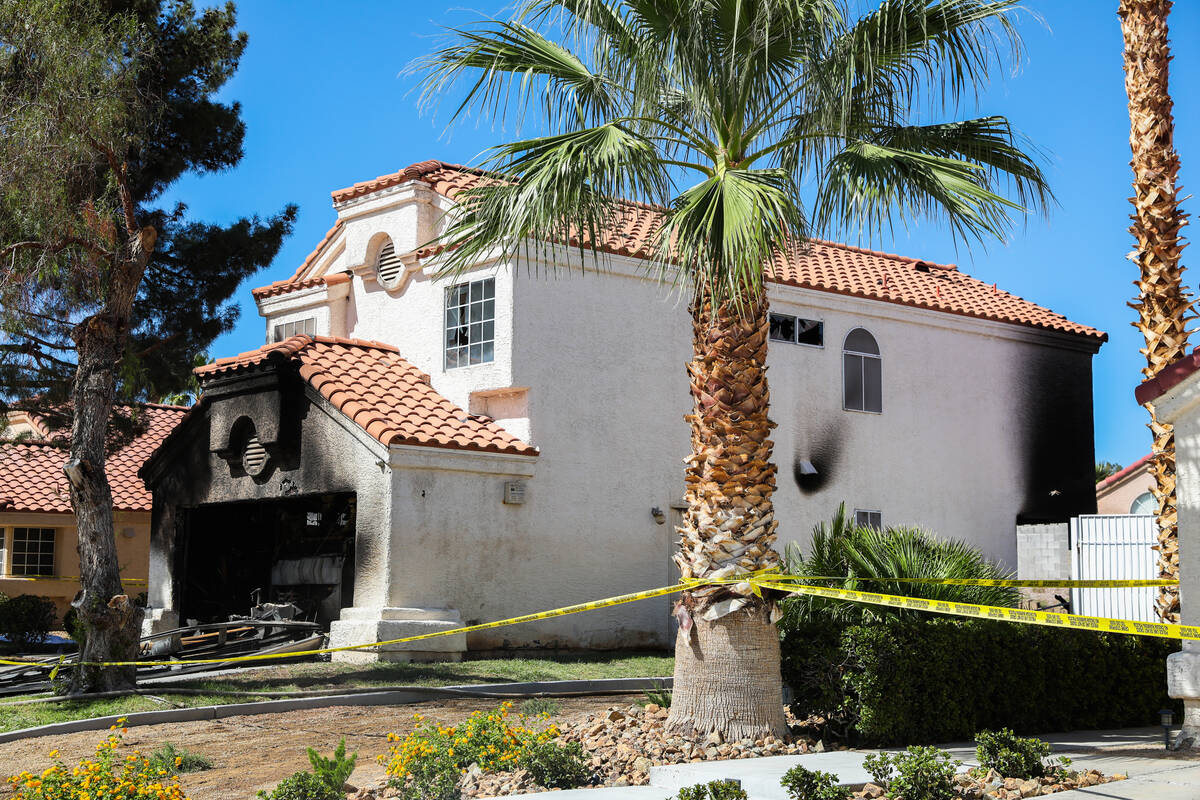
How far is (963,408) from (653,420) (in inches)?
280

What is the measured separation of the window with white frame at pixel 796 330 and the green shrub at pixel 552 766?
1326cm

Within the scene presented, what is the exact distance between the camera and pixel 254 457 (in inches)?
779

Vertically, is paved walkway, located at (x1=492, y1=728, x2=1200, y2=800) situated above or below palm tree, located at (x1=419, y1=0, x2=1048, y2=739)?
below

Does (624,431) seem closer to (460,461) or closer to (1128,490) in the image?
(460,461)

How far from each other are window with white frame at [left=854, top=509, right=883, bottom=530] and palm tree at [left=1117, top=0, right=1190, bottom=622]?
28.4 feet

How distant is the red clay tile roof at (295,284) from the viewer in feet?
74.2

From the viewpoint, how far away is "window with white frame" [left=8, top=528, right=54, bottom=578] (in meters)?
29.7

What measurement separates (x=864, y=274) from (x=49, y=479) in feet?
67.8

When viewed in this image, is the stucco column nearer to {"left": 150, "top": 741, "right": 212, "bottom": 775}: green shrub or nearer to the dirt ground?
the dirt ground

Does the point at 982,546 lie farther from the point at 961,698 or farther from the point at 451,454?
the point at 961,698

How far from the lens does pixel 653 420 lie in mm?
20375

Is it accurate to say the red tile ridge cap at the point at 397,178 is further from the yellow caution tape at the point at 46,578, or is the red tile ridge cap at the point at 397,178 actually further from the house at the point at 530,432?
the yellow caution tape at the point at 46,578

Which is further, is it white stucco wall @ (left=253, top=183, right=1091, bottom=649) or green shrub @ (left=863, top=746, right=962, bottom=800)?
white stucco wall @ (left=253, top=183, right=1091, bottom=649)

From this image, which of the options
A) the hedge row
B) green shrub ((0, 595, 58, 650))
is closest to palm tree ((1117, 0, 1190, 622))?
the hedge row
